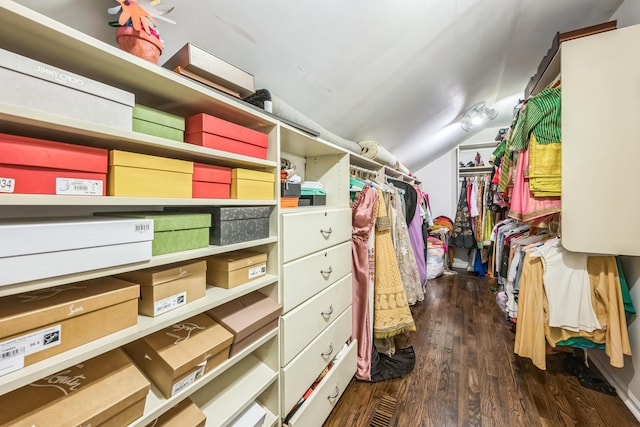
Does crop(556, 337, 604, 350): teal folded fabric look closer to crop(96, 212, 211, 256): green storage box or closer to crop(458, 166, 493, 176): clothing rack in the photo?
crop(96, 212, 211, 256): green storage box

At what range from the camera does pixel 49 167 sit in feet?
1.61

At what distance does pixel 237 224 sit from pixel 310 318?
588 mm

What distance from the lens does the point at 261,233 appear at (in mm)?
938

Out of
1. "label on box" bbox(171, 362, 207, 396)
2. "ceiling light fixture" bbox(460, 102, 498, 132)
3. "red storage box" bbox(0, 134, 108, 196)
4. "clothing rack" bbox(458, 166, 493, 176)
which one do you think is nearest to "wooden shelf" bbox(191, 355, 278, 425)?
"label on box" bbox(171, 362, 207, 396)

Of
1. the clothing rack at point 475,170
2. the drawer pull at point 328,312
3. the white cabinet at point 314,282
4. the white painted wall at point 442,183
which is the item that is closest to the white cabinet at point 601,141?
the white cabinet at point 314,282

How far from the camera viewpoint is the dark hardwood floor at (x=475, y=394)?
1.32 m

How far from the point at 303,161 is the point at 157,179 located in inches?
41.5

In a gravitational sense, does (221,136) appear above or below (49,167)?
above

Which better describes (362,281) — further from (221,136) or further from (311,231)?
(221,136)

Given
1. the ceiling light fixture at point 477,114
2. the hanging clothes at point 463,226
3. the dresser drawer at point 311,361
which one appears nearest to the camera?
the dresser drawer at point 311,361

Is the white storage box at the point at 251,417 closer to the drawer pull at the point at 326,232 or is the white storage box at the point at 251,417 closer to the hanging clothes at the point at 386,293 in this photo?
the drawer pull at the point at 326,232

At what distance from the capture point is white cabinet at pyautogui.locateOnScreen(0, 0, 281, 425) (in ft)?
1.52

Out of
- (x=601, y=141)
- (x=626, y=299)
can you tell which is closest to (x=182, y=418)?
(x=601, y=141)

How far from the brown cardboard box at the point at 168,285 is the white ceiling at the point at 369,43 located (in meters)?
0.69
